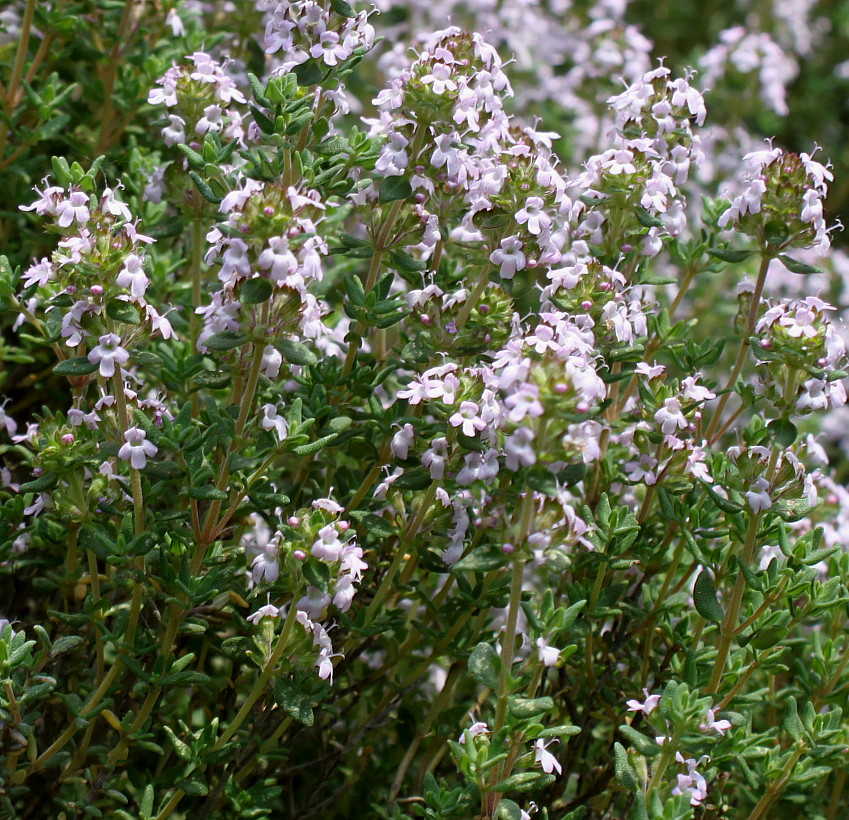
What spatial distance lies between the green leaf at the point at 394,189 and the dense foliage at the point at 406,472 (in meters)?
0.01

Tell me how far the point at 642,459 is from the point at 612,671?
23.5 inches

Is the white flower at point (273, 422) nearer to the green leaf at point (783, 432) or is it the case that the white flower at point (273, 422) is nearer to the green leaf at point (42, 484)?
the green leaf at point (42, 484)

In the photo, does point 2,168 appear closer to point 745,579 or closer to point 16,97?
point 16,97

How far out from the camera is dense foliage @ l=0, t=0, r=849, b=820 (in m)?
2.14

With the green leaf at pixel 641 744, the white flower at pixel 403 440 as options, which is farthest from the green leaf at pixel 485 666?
the white flower at pixel 403 440

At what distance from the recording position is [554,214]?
2.64m

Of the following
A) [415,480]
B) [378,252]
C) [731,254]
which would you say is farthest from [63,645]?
[731,254]

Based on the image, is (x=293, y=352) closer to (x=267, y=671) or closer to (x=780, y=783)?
(x=267, y=671)

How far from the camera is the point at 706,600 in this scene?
2.45 meters

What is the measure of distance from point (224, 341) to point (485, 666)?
90 cm

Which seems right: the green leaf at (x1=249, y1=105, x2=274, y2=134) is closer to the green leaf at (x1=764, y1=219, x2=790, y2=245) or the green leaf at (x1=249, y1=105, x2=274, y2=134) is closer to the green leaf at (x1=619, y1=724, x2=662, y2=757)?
the green leaf at (x1=764, y1=219, x2=790, y2=245)

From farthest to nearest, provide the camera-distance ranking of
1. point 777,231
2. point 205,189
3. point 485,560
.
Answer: point 777,231 < point 205,189 < point 485,560

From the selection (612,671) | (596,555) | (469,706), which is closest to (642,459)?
(596,555)

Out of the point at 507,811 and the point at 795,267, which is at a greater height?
the point at 795,267
